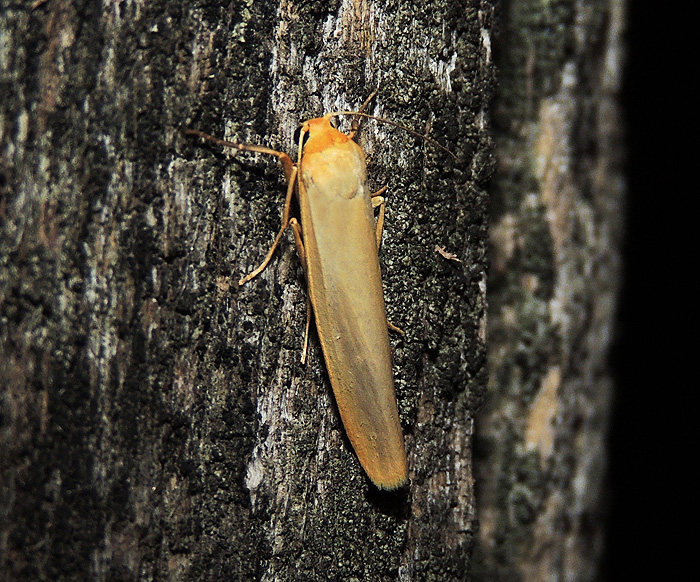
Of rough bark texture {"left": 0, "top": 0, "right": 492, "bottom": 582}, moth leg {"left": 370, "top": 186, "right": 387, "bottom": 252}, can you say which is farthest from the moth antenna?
moth leg {"left": 370, "top": 186, "right": 387, "bottom": 252}

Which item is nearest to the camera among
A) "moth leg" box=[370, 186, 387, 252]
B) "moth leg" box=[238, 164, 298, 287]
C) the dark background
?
"moth leg" box=[238, 164, 298, 287]

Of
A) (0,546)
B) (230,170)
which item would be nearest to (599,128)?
(230,170)

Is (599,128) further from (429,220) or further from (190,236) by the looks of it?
(190,236)

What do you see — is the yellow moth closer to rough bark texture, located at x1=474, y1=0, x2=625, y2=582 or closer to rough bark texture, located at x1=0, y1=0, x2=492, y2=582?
rough bark texture, located at x1=0, y1=0, x2=492, y2=582

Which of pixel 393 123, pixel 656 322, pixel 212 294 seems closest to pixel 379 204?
pixel 393 123

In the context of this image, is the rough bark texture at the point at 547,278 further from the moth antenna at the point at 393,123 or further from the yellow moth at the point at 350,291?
the yellow moth at the point at 350,291

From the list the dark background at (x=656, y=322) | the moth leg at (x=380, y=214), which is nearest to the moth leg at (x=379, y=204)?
the moth leg at (x=380, y=214)
